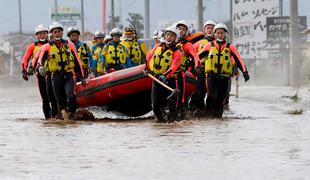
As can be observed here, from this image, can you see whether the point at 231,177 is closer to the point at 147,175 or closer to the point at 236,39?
the point at 147,175

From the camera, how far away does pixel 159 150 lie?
35.3ft

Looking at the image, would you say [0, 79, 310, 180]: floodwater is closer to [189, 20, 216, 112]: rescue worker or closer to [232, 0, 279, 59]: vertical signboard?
[189, 20, 216, 112]: rescue worker

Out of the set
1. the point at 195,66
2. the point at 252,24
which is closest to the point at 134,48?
the point at 195,66

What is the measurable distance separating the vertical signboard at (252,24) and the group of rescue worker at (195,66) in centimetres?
4256

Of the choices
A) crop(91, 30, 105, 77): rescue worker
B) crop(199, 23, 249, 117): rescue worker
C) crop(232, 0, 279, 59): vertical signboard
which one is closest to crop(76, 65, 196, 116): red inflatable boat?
crop(199, 23, 249, 117): rescue worker

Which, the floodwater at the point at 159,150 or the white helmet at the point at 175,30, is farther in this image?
the white helmet at the point at 175,30

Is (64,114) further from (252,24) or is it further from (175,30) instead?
(252,24)

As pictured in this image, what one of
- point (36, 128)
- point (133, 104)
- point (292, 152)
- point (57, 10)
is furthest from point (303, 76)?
point (57, 10)

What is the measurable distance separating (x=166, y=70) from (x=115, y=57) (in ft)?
17.3

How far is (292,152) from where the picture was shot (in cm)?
1035

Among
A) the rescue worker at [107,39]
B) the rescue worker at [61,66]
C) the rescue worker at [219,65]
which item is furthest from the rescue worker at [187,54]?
the rescue worker at [107,39]

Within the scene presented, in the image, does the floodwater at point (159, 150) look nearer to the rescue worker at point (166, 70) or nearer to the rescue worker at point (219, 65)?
the rescue worker at point (166, 70)

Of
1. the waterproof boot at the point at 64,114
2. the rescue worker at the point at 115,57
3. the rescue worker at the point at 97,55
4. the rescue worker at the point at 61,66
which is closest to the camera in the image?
the rescue worker at the point at 61,66

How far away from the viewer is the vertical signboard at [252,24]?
6050 cm
